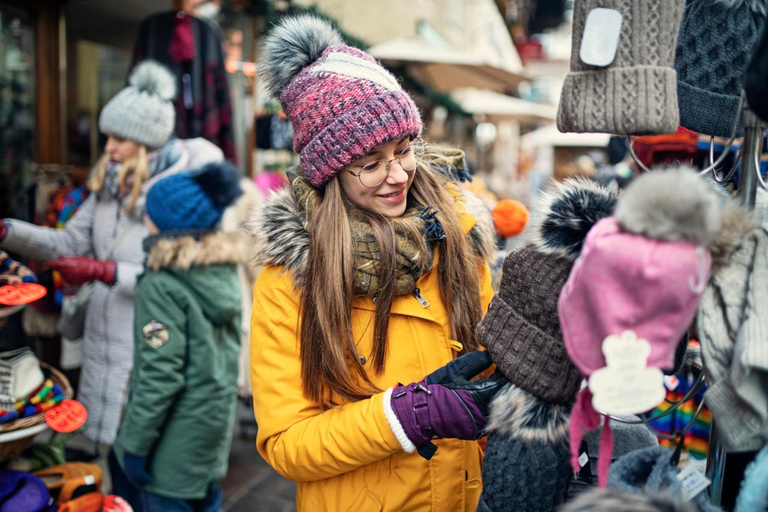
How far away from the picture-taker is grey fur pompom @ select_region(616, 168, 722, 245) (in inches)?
33.5

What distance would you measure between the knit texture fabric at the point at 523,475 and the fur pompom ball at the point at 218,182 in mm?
1993

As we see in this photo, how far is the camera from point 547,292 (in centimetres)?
113

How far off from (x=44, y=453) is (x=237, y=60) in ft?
13.5

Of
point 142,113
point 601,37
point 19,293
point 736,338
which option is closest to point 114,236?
point 142,113

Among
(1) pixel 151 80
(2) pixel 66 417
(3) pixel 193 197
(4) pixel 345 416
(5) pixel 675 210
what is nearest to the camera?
(5) pixel 675 210

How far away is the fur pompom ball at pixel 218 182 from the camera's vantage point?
9.12 feet

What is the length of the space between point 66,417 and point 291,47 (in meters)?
1.31

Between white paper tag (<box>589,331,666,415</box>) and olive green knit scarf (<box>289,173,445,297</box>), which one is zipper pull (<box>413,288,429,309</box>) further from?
white paper tag (<box>589,331,666,415</box>)

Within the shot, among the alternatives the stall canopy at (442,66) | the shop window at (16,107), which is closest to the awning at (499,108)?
the stall canopy at (442,66)

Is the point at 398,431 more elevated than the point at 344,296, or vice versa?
the point at 344,296

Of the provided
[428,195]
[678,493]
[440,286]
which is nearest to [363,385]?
[440,286]

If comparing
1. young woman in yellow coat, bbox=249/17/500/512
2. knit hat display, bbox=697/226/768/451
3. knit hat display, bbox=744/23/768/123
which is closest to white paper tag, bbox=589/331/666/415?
knit hat display, bbox=697/226/768/451

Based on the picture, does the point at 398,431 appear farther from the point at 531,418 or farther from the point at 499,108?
the point at 499,108

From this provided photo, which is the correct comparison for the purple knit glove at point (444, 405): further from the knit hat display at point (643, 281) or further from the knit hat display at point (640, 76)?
the knit hat display at point (640, 76)
